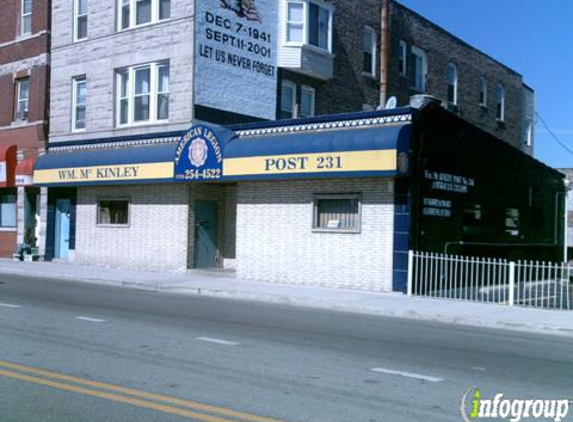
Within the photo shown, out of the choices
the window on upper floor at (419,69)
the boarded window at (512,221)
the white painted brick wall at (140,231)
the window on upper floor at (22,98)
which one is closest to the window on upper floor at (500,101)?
the window on upper floor at (419,69)

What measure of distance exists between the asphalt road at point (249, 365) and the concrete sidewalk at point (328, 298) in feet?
2.35

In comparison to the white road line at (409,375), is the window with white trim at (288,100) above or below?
above

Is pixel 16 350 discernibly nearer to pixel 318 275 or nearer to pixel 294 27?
pixel 318 275

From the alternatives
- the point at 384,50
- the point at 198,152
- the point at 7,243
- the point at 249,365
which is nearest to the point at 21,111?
the point at 7,243

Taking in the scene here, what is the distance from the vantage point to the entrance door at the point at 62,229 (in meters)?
25.3

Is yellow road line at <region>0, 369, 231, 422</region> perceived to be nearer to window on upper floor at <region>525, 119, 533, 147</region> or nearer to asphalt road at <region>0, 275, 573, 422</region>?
asphalt road at <region>0, 275, 573, 422</region>

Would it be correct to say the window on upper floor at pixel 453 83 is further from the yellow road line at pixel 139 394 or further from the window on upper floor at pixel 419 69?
the yellow road line at pixel 139 394

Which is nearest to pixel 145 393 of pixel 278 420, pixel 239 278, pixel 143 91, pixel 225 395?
pixel 225 395

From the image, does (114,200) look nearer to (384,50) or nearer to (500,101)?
(384,50)

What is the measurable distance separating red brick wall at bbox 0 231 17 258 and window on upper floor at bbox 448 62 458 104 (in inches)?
800

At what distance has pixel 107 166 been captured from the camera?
2247 cm

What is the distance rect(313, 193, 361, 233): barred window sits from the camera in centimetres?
1786

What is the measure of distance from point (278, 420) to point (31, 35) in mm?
24131

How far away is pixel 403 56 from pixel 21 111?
52.2 ft
